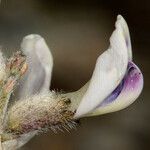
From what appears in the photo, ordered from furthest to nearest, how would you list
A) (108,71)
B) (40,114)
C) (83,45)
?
(83,45), (40,114), (108,71)

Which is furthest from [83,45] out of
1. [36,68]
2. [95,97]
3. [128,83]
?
[95,97]

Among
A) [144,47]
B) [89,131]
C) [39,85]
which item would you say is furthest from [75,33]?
[39,85]

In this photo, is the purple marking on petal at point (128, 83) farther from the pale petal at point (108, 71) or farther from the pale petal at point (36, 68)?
the pale petal at point (36, 68)

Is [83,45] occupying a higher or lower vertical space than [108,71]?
lower

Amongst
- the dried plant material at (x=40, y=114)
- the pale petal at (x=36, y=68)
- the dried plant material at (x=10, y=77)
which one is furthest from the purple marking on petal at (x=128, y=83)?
the pale petal at (x=36, y=68)

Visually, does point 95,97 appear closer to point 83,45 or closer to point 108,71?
point 108,71

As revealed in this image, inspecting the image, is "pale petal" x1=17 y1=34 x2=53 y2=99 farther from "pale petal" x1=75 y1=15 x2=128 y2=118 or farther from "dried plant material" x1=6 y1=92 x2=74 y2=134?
"pale petal" x1=75 y1=15 x2=128 y2=118

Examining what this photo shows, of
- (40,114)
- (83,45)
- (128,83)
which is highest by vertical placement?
(128,83)

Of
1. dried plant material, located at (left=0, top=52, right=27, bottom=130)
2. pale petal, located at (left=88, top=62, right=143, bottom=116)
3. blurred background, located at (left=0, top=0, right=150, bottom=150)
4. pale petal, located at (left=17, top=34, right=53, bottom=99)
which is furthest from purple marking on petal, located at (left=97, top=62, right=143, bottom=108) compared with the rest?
blurred background, located at (left=0, top=0, right=150, bottom=150)
